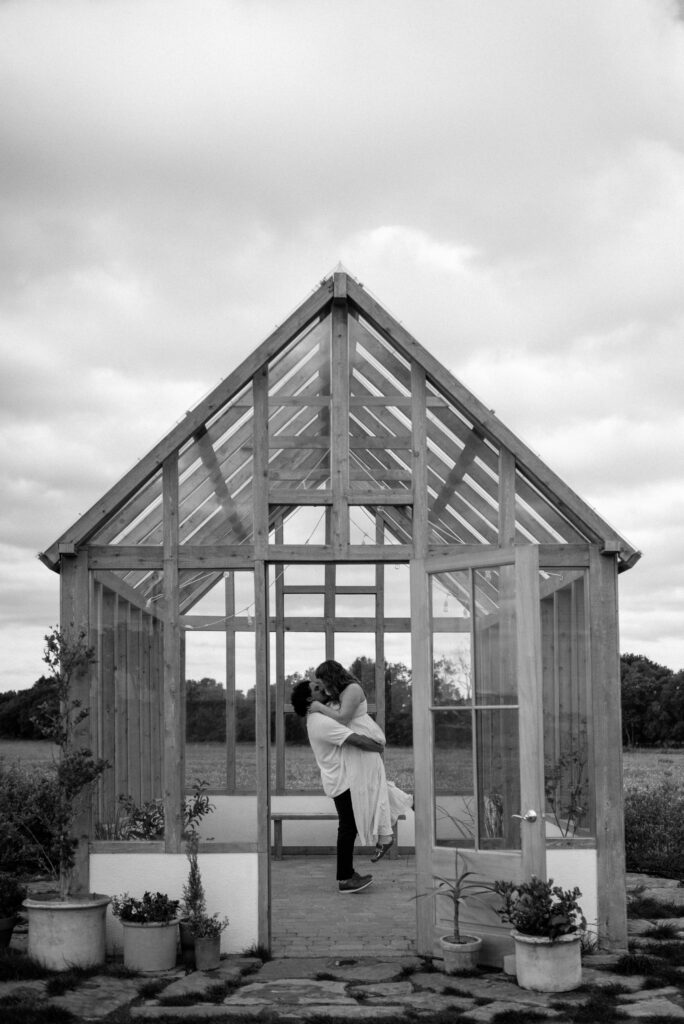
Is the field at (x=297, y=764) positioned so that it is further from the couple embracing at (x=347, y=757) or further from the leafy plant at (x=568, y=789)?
the couple embracing at (x=347, y=757)

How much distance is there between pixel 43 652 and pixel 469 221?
439cm

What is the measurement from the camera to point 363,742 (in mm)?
10211

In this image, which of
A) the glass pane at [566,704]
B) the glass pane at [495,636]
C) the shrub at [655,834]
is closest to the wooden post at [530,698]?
the glass pane at [495,636]

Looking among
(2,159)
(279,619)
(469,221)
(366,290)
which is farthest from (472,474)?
(279,619)

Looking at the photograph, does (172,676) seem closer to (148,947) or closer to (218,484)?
(218,484)

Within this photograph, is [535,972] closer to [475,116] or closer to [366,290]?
[366,290]

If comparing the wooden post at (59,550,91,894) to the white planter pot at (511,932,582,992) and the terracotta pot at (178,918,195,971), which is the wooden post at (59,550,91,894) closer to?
the terracotta pot at (178,918,195,971)

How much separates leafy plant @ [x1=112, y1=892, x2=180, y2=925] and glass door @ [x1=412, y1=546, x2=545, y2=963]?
1.61 meters

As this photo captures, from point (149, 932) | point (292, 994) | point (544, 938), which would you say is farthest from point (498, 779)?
point (149, 932)

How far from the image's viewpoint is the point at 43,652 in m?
7.84

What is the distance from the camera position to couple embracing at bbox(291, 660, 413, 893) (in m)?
10.0

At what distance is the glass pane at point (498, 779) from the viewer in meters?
7.54

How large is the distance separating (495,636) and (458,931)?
1850mm

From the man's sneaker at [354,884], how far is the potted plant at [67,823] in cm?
276
